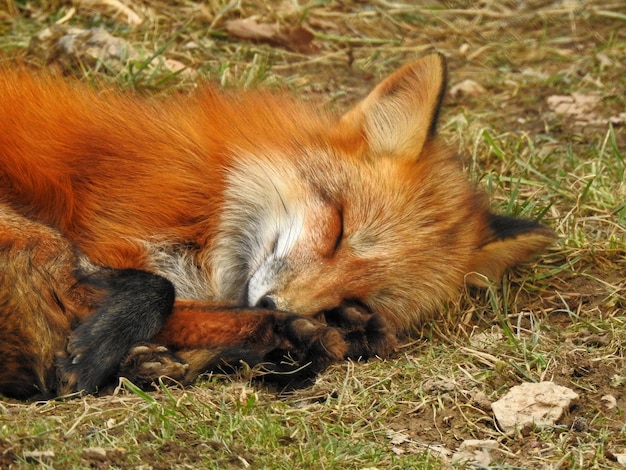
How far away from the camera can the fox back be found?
4.41 meters

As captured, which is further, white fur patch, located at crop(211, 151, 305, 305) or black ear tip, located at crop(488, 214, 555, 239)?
black ear tip, located at crop(488, 214, 555, 239)

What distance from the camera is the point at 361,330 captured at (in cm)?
461

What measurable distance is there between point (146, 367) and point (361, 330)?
114 centimetres

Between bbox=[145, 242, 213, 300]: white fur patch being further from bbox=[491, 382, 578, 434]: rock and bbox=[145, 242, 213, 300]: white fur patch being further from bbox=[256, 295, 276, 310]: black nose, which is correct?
bbox=[491, 382, 578, 434]: rock

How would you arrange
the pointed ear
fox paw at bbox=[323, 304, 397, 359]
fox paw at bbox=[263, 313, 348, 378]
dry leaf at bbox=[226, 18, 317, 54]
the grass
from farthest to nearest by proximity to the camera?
dry leaf at bbox=[226, 18, 317, 54] → the pointed ear → fox paw at bbox=[323, 304, 397, 359] → fox paw at bbox=[263, 313, 348, 378] → the grass

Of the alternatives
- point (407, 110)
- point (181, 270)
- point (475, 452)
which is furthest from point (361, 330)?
point (407, 110)

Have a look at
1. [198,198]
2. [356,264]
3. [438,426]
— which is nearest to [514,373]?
[438,426]

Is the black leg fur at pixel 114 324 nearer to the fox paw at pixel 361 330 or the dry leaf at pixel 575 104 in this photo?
the fox paw at pixel 361 330

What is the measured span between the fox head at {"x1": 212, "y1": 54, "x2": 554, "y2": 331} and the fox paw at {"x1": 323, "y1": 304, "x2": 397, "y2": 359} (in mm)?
81

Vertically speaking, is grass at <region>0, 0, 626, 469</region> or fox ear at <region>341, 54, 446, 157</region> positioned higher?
fox ear at <region>341, 54, 446, 157</region>

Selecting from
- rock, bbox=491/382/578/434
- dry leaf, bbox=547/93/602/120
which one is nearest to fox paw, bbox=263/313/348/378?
rock, bbox=491/382/578/434

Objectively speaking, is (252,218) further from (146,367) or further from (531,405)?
(531,405)

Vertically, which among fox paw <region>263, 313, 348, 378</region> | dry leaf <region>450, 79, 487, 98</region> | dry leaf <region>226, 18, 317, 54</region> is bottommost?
fox paw <region>263, 313, 348, 378</region>

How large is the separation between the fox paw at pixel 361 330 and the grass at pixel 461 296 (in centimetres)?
13
